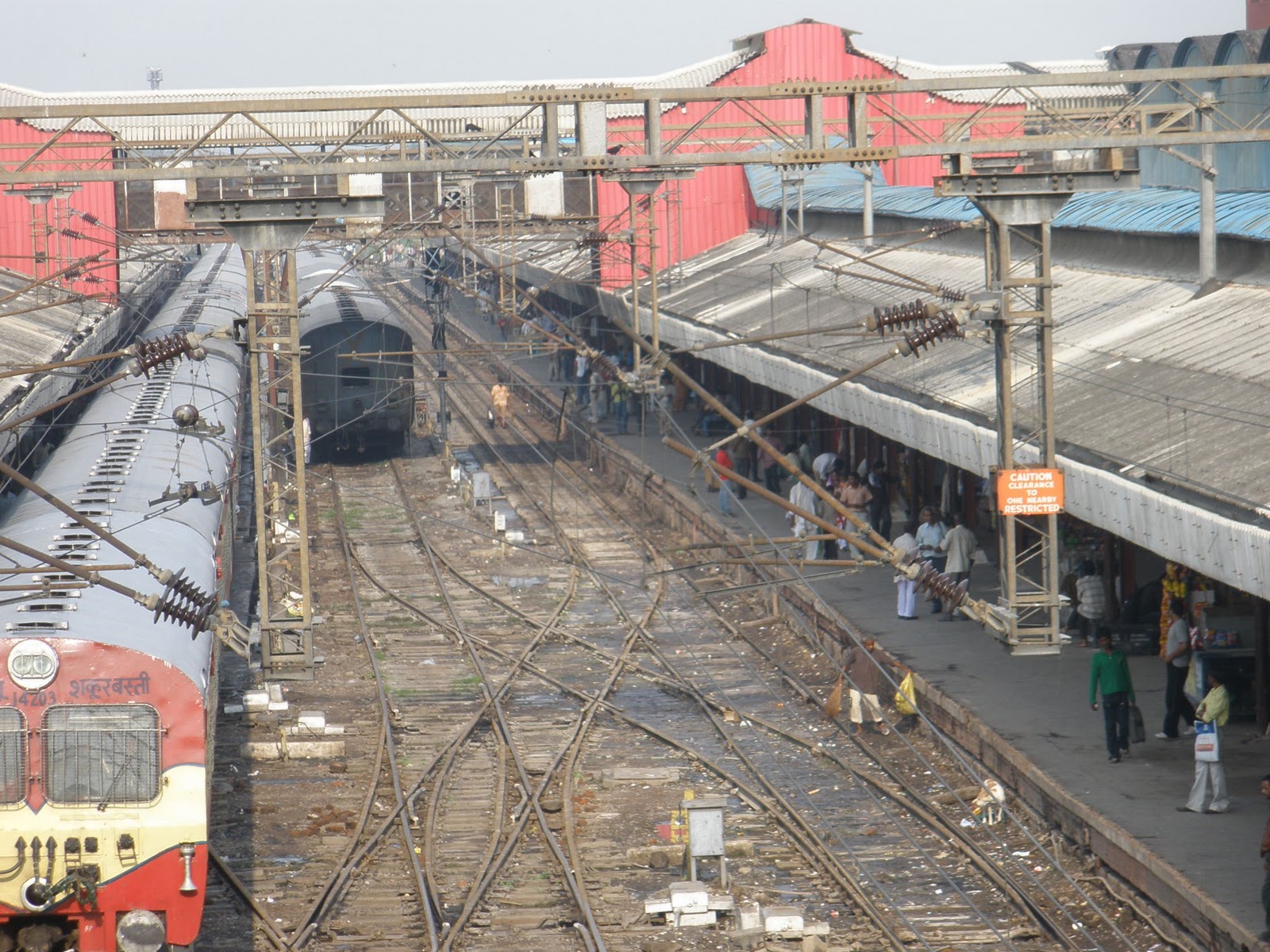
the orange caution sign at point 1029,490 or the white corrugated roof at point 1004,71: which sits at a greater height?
the white corrugated roof at point 1004,71

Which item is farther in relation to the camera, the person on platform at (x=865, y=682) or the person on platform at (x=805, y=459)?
the person on platform at (x=805, y=459)

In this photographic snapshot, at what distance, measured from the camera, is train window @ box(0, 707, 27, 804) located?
978cm

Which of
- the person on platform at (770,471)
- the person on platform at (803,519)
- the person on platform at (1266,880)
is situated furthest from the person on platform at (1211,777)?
the person on platform at (770,471)

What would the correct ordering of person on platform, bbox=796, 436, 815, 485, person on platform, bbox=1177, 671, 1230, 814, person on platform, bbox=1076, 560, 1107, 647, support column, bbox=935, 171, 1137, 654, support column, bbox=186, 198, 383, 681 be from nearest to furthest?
support column, bbox=935, 171, 1137, 654, support column, bbox=186, 198, 383, 681, person on platform, bbox=1177, 671, 1230, 814, person on platform, bbox=1076, 560, 1107, 647, person on platform, bbox=796, 436, 815, 485

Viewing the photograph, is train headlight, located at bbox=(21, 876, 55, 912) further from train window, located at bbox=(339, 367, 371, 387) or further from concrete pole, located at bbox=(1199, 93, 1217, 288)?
train window, located at bbox=(339, 367, 371, 387)

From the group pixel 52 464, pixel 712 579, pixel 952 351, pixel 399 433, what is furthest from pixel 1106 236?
pixel 399 433

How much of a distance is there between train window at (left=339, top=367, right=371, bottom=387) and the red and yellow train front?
22956 millimetres

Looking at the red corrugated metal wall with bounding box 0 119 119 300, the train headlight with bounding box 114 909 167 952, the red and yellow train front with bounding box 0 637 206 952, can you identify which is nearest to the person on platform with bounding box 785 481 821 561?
the red and yellow train front with bounding box 0 637 206 952

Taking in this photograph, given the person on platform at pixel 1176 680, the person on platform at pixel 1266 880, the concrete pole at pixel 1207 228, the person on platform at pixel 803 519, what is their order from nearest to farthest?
1. the person on platform at pixel 1266 880
2. the person on platform at pixel 1176 680
3. the concrete pole at pixel 1207 228
4. the person on platform at pixel 803 519

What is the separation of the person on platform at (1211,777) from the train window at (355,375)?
2251 centimetres

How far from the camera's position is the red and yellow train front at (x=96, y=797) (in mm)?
9773

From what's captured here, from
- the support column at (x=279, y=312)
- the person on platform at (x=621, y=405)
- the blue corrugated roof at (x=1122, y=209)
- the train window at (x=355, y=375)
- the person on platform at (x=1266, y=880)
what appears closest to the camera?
the person on platform at (x=1266, y=880)

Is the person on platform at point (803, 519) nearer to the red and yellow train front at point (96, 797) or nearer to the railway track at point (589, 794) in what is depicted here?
the railway track at point (589, 794)

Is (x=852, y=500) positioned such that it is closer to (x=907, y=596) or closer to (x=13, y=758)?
(x=907, y=596)
